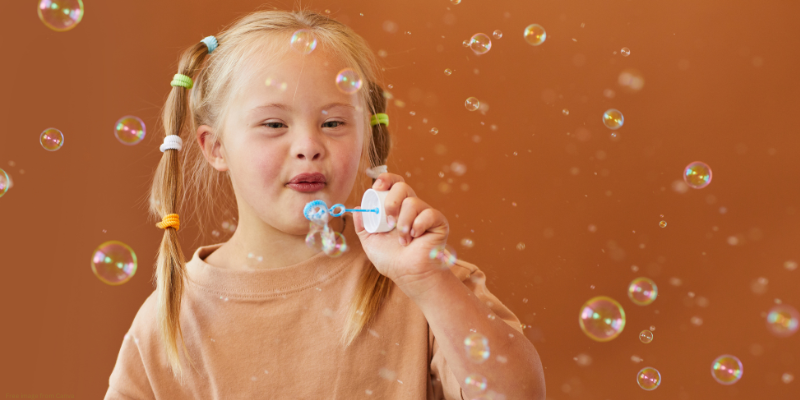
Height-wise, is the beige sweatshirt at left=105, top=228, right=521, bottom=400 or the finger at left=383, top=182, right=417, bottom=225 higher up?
the finger at left=383, top=182, right=417, bottom=225

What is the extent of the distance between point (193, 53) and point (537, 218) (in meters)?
A: 1.13

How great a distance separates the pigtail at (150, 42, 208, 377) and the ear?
0.05m

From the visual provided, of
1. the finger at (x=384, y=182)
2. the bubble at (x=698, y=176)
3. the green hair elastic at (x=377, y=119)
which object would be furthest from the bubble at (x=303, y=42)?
the bubble at (x=698, y=176)

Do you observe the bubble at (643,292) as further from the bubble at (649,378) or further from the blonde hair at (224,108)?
the blonde hair at (224,108)

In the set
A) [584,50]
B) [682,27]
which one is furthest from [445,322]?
[682,27]

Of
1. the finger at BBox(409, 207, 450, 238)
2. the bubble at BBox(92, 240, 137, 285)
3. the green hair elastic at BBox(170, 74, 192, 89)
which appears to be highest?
the green hair elastic at BBox(170, 74, 192, 89)

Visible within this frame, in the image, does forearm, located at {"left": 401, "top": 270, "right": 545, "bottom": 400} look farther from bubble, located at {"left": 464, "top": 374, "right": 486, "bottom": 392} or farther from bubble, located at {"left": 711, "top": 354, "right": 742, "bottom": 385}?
bubble, located at {"left": 711, "top": 354, "right": 742, "bottom": 385}

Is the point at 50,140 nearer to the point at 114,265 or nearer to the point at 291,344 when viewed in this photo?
the point at 114,265

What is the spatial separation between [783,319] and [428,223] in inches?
49.0

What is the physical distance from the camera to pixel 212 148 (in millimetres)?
1293

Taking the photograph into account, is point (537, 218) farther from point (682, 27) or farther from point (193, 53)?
point (193, 53)

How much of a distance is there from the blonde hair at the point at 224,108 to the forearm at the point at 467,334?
226 mm

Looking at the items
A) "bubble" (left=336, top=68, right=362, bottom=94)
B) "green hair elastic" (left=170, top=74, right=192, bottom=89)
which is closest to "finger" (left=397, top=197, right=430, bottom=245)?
"bubble" (left=336, top=68, right=362, bottom=94)

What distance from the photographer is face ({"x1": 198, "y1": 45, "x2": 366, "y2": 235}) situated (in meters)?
1.11
